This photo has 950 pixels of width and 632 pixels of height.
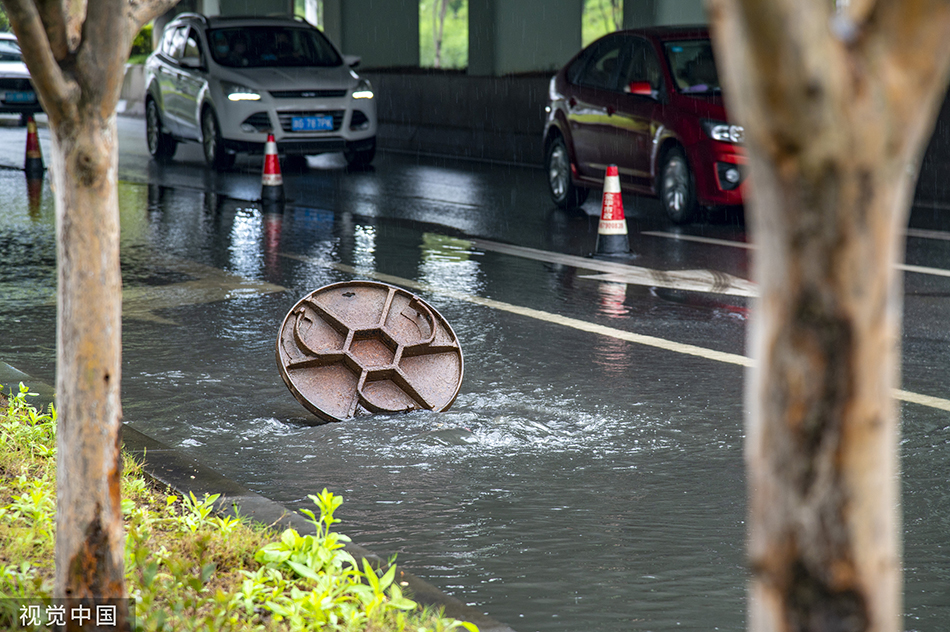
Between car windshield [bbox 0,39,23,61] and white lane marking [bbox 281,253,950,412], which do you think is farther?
car windshield [bbox 0,39,23,61]

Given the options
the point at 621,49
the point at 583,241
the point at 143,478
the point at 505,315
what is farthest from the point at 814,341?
the point at 621,49

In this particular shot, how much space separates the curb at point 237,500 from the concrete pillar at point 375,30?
25.9 meters

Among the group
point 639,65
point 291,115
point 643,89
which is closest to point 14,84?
point 291,115

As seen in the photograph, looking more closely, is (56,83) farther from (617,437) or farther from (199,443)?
(617,437)

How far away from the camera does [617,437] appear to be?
5.35 metres

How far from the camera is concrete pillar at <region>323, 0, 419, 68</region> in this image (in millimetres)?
30406

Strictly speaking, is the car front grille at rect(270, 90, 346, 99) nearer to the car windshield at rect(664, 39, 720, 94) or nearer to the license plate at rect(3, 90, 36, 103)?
the car windshield at rect(664, 39, 720, 94)

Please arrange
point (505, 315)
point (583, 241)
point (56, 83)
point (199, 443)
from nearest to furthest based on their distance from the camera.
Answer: point (56, 83) < point (199, 443) < point (505, 315) < point (583, 241)

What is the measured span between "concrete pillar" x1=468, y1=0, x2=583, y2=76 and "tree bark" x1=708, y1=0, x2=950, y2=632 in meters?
22.7

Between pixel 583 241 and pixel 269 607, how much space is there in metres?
8.59

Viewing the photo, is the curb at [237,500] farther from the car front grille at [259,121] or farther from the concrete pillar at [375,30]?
the concrete pillar at [375,30]

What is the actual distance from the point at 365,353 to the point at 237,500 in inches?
58.3

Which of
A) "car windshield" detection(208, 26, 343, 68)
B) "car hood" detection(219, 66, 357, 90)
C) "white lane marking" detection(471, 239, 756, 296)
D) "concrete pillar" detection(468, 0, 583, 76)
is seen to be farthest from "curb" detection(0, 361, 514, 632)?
"concrete pillar" detection(468, 0, 583, 76)

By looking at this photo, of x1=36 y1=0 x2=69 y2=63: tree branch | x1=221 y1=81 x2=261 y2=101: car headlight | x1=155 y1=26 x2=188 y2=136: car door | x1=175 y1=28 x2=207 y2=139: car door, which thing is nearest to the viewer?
x1=36 y1=0 x2=69 y2=63: tree branch
